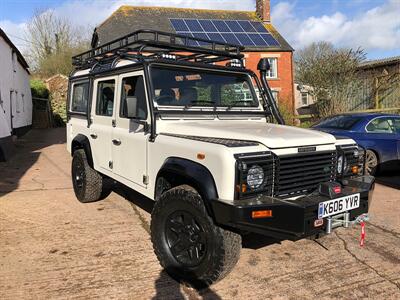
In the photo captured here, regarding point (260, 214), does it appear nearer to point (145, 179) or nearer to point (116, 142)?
point (145, 179)

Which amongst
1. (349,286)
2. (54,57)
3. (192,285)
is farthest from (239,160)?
(54,57)

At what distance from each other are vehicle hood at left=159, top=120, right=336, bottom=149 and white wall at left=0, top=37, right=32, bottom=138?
392 inches

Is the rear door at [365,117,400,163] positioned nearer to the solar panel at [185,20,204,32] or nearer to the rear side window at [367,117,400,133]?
the rear side window at [367,117,400,133]

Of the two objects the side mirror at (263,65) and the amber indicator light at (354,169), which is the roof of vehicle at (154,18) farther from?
the amber indicator light at (354,169)

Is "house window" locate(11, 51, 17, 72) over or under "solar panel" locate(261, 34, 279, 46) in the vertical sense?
under

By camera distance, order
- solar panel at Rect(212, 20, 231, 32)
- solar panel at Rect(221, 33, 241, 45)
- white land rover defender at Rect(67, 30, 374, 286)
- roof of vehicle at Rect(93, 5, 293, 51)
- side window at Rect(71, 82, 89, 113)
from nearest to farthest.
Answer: white land rover defender at Rect(67, 30, 374, 286)
side window at Rect(71, 82, 89, 113)
solar panel at Rect(221, 33, 241, 45)
solar panel at Rect(212, 20, 231, 32)
roof of vehicle at Rect(93, 5, 293, 51)

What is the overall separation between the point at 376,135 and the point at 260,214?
643 centimetres

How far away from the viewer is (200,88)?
4875 mm

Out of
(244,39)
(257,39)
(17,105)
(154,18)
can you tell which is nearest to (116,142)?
(17,105)

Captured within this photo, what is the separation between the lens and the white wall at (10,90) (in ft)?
Result: 48.5

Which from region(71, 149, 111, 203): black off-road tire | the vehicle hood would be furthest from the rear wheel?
region(71, 149, 111, 203): black off-road tire

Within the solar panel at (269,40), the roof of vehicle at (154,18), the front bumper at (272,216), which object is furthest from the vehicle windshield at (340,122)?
the solar panel at (269,40)

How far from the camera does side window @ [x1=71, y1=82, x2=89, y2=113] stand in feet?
20.9

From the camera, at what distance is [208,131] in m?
4.04
